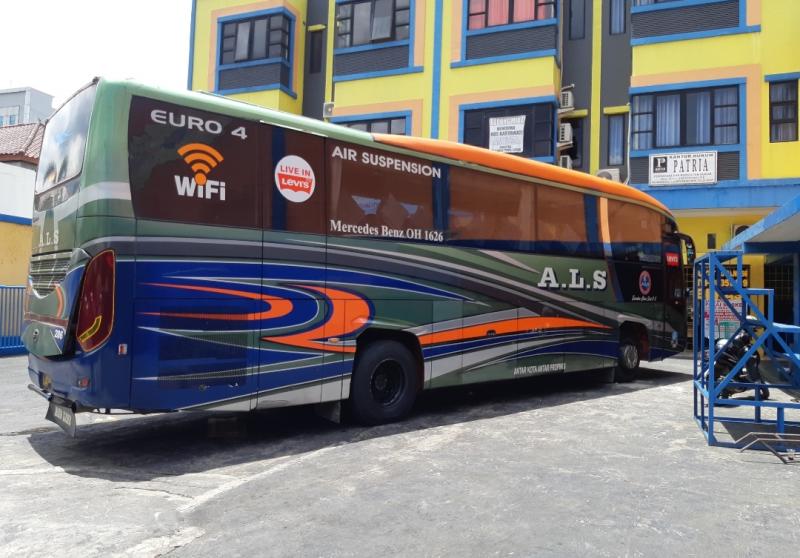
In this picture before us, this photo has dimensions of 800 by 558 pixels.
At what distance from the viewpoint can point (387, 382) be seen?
25.0 ft

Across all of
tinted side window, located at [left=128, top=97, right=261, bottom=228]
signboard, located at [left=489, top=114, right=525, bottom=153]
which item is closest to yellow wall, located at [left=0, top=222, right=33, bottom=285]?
signboard, located at [left=489, top=114, right=525, bottom=153]

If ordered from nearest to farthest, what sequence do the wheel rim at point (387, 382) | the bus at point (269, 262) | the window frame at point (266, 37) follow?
the bus at point (269, 262)
the wheel rim at point (387, 382)
the window frame at point (266, 37)

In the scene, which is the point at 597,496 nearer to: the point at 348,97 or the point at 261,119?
the point at 261,119

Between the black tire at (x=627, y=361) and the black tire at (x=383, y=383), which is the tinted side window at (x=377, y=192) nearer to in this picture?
the black tire at (x=383, y=383)

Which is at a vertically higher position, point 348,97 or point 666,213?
point 348,97

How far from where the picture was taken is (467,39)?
19.7 meters

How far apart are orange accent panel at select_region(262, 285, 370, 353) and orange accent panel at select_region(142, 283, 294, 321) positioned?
9.9 inches

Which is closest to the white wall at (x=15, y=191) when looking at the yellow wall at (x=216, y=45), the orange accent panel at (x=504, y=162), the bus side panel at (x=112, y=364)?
the yellow wall at (x=216, y=45)

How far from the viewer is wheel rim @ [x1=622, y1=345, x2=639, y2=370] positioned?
11.2m

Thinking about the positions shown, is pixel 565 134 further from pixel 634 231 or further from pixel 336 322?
pixel 336 322

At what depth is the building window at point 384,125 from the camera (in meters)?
20.4

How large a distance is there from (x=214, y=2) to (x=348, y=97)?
7272 millimetres

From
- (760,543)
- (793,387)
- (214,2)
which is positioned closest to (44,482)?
(760,543)

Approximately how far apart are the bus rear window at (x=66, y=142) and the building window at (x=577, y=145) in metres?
15.7
